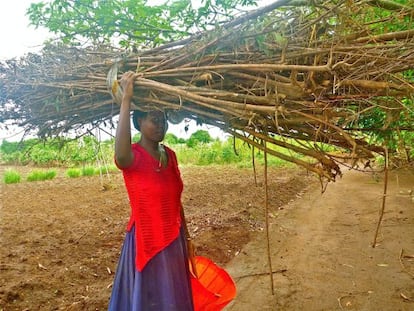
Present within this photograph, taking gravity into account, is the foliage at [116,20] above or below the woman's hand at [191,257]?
above

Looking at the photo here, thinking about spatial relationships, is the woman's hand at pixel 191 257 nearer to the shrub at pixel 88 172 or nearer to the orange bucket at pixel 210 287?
the orange bucket at pixel 210 287

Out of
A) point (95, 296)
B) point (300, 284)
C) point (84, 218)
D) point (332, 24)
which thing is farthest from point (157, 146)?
point (84, 218)

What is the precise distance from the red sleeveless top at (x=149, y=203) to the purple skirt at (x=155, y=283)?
6 cm

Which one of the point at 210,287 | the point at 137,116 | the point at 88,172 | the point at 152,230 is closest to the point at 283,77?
the point at 137,116

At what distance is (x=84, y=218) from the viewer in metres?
5.80

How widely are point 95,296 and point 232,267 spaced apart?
1.42 meters

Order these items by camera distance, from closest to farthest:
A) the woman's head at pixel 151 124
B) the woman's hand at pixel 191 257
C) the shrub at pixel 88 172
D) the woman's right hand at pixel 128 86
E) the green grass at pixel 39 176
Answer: the woman's right hand at pixel 128 86 → the woman's head at pixel 151 124 → the woman's hand at pixel 191 257 → the green grass at pixel 39 176 → the shrub at pixel 88 172

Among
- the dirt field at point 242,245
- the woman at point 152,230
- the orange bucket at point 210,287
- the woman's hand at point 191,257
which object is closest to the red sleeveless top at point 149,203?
the woman at point 152,230

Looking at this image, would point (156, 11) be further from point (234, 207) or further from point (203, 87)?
point (234, 207)

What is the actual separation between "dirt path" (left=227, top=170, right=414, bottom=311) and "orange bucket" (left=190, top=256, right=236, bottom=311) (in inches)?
26.1

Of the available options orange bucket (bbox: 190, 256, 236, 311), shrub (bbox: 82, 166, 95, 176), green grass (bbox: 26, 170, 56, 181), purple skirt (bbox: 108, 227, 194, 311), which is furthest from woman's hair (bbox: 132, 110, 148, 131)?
shrub (bbox: 82, 166, 95, 176)

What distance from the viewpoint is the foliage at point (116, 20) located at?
252 cm

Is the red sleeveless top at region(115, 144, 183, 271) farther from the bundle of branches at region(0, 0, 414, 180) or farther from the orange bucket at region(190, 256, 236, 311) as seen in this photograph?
the orange bucket at region(190, 256, 236, 311)

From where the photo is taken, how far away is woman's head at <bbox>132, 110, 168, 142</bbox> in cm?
205
